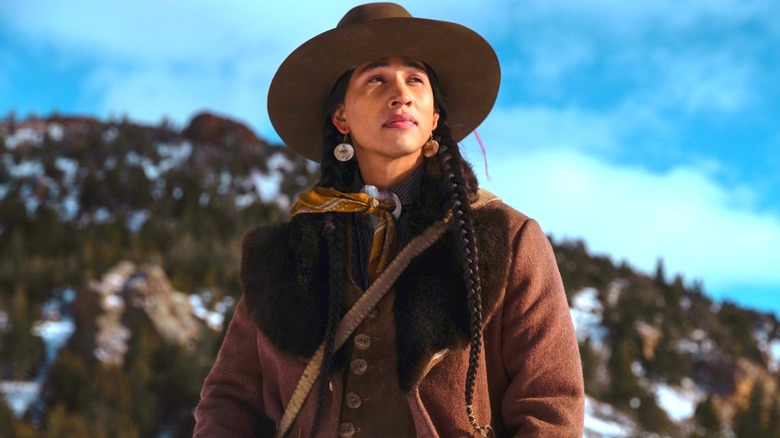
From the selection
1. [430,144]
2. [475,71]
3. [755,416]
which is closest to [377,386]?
[430,144]

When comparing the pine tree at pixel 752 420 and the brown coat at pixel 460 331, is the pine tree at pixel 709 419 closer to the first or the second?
the pine tree at pixel 752 420

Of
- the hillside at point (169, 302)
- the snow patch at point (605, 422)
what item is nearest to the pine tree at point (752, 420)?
the hillside at point (169, 302)

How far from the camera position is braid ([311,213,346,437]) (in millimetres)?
2498

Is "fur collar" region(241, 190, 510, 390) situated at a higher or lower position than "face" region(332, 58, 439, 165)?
lower

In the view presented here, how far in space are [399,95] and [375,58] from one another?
0.59ft

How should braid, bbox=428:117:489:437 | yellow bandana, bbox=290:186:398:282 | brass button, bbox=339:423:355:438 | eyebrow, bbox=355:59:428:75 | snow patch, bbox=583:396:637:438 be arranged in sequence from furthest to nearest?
snow patch, bbox=583:396:637:438, eyebrow, bbox=355:59:428:75, yellow bandana, bbox=290:186:398:282, brass button, bbox=339:423:355:438, braid, bbox=428:117:489:437

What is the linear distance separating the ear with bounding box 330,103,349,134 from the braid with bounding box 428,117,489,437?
0.34 m

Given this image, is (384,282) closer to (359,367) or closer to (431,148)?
(359,367)

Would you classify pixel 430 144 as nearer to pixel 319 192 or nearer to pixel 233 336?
pixel 319 192

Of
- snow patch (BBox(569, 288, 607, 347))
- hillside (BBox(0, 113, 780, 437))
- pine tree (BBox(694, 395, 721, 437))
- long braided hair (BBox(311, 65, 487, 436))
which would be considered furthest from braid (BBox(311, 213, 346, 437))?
snow patch (BBox(569, 288, 607, 347))

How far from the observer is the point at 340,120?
2.84 metres

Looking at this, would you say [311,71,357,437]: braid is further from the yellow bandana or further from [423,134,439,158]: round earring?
[423,134,439,158]: round earring

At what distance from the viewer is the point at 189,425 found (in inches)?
464

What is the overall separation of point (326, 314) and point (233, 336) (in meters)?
0.46
